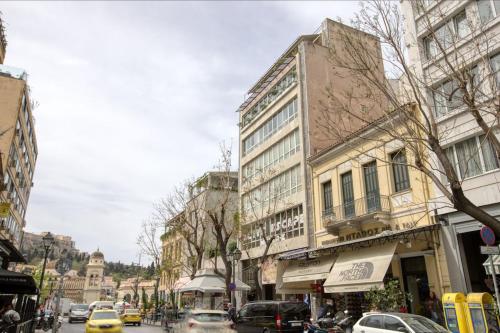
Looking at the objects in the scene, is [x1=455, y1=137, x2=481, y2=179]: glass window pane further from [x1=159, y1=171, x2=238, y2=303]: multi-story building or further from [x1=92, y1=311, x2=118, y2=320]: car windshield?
[x1=92, y1=311, x2=118, y2=320]: car windshield

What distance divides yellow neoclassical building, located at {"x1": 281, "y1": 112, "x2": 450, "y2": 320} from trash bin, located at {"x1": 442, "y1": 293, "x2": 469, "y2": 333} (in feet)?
10.7

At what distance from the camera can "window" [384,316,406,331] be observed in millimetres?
10334

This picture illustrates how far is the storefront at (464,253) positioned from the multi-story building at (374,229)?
37 cm

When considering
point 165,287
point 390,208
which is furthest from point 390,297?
point 165,287

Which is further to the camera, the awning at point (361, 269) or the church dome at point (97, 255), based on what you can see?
the church dome at point (97, 255)

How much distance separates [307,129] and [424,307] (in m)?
14.1

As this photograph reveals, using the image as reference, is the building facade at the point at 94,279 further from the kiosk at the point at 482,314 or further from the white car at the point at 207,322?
the kiosk at the point at 482,314

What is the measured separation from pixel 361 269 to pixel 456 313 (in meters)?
5.12

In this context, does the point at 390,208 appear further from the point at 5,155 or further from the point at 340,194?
the point at 5,155

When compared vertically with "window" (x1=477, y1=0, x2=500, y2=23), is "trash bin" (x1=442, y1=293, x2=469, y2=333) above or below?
below

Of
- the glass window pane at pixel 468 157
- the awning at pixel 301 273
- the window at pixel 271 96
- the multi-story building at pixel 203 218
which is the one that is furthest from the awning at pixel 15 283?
the window at pixel 271 96

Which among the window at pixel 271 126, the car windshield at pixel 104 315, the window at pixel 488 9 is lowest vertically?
the car windshield at pixel 104 315

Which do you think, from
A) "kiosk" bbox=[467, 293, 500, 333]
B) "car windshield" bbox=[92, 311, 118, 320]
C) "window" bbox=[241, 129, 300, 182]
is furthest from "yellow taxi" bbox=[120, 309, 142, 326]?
"kiosk" bbox=[467, 293, 500, 333]

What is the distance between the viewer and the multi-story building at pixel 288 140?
2612 centimetres
